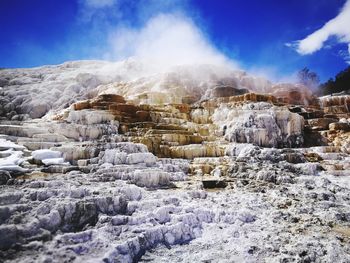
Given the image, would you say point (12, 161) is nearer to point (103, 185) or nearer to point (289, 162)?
point (103, 185)

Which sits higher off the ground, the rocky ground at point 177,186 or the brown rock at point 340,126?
the brown rock at point 340,126

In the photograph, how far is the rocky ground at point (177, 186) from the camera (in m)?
8.69

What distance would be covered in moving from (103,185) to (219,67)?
4199 centimetres

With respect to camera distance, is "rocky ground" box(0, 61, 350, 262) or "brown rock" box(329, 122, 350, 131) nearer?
"rocky ground" box(0, 61, 350, 262)

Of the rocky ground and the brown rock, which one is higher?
the brown rock

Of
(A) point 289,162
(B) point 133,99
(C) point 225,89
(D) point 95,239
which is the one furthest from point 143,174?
(C) point 225,89

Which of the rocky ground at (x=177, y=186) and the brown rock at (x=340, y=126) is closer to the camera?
the rocky ground at (x=177, y=186)

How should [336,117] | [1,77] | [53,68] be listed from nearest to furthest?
[336,117]
[1,77]
[53,68]

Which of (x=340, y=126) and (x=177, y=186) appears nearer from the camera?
(x=177, y=186)

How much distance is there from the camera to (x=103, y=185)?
12.6m

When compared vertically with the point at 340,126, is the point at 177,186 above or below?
below

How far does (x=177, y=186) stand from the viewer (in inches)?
578

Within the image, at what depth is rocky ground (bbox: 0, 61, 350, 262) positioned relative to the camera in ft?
28.5

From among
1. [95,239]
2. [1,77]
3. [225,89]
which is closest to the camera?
[95,239]
